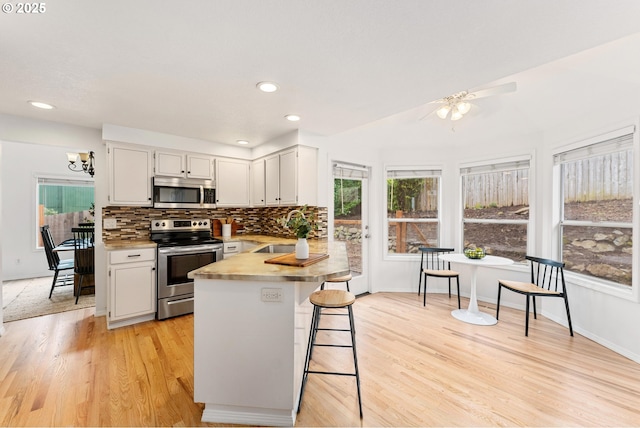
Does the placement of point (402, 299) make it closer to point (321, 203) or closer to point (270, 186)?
point (321, 203)

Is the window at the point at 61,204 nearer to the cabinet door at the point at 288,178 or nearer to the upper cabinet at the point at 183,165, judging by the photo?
the upper cabinet at the point at 183,165

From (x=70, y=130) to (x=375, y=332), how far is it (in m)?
4.20

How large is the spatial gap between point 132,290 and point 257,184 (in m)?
2.05

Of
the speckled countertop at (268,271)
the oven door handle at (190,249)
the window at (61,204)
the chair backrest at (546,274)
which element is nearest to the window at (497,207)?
the chair backrest at (546,274)

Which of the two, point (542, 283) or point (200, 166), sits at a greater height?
point (200, 166)

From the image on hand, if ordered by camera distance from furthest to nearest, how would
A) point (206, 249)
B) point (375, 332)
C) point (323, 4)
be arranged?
point (206, 249) → point (375, 332) → point (323, 4)

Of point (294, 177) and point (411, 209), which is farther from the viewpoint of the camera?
point (411, 209)

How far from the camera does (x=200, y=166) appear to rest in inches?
153

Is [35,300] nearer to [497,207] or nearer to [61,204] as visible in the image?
[61,204]

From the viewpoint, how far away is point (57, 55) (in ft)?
5.81

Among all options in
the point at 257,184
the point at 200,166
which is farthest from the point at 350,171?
the point at 200,166

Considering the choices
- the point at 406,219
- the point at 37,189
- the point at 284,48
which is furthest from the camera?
the point at 37,189

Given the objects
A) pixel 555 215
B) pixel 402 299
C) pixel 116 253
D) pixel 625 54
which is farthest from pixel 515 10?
pixel 116 253

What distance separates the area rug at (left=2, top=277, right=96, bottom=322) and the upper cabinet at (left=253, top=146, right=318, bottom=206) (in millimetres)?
2982
